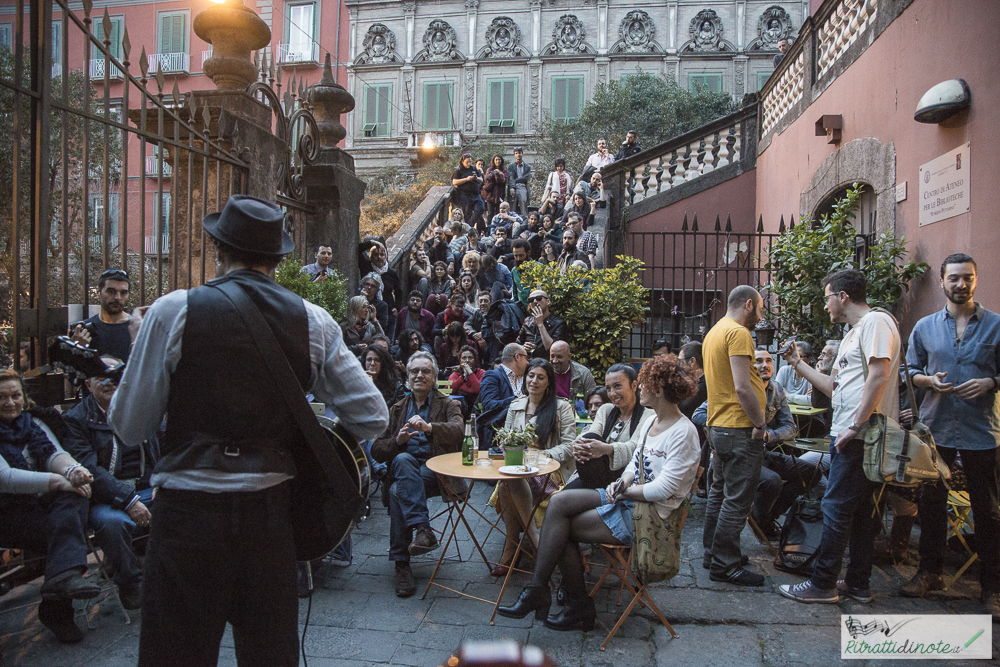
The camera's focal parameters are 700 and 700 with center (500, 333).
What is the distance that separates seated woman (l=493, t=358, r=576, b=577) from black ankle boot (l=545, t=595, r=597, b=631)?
766 mm

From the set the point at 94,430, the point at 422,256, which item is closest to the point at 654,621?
the point at 94,430

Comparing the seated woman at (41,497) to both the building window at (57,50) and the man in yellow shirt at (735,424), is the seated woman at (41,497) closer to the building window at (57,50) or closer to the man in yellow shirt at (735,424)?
the man in yellow shirt at (735,424)

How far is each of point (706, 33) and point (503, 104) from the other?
8.41 metres

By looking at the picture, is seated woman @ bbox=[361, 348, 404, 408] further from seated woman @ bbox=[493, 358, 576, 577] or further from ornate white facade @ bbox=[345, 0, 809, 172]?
ornate white facade @ bbox=[345, 0, 809, 172]

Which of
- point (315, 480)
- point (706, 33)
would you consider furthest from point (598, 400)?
point (706, 33)

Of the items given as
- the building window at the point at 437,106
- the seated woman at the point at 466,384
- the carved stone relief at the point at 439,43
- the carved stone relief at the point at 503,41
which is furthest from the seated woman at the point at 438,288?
the carved stone relief at the point at 439,43

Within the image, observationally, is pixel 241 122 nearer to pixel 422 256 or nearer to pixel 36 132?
pixel 36 132

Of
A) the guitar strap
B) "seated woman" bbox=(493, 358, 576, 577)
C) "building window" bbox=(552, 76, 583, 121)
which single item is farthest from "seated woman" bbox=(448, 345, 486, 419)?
"building window" bbox=(552, 76, 583, 121)

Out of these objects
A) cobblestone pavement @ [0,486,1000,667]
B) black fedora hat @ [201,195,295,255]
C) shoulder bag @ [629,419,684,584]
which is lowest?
cobblestone pavement @ [0,486,1000,667]

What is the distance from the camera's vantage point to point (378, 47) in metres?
29.6

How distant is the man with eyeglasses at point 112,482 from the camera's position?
13.2 feet

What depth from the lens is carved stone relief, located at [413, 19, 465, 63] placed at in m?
29.1

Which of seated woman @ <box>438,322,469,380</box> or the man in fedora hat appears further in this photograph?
seated woman @ <box>438,322,469,380</box>

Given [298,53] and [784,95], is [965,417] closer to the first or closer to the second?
[784,95]
